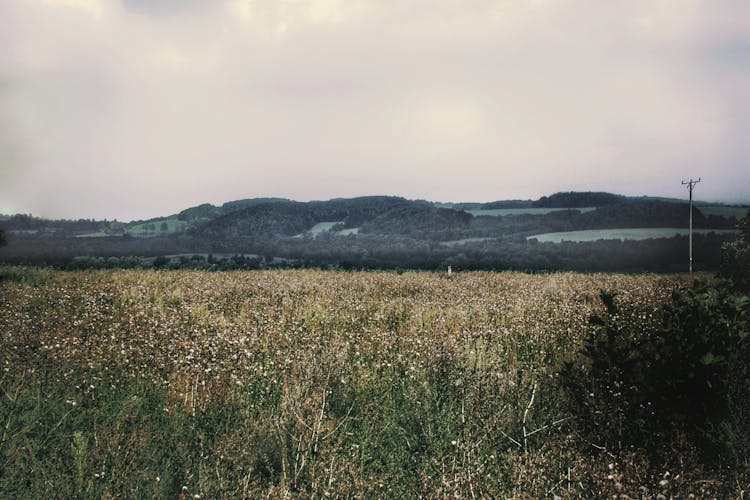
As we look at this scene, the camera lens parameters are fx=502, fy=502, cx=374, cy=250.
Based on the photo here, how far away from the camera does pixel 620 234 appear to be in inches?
1436

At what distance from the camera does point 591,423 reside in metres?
4.66

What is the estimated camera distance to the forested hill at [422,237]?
27672 mm

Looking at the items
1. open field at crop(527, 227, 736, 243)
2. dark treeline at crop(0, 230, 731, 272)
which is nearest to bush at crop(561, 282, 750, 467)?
dark treeline at crop(0, 230, 731, 272)

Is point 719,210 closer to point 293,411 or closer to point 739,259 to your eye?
point 739,259

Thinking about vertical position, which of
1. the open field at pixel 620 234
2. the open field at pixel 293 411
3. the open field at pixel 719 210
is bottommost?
the open field at pixel 293 411

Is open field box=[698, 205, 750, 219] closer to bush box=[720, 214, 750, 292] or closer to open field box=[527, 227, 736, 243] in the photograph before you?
open field box=[527, 227, 736, 243]

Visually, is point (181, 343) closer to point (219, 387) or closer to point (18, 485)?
point (219, 387)

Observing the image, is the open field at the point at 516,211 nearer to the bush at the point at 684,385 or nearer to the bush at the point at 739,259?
the bush at the point at 739,259

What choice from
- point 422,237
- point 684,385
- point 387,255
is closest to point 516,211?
point 422,237

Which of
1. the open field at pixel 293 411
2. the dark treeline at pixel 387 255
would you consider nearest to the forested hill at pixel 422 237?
the dark treeline at pixel 387 255

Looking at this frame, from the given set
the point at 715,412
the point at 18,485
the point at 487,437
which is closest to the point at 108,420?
the point at 18,485

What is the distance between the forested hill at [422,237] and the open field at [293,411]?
59.1ft

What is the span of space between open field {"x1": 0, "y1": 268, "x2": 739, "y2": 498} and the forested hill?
1803cm

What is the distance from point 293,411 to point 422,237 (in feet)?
146
